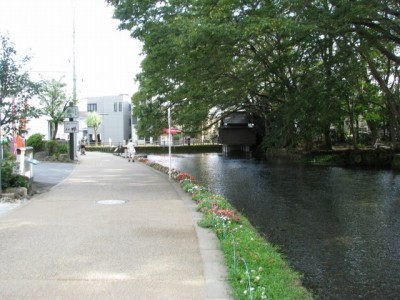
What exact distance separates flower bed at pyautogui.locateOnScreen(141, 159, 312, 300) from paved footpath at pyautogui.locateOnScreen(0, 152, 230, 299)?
0.58 feet

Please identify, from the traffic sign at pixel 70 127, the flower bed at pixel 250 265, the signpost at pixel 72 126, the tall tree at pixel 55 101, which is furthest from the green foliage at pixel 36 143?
the flower bed at pixel 250 265

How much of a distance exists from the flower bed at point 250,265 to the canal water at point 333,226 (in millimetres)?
633

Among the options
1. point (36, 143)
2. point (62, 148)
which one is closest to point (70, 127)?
point (62, 148)

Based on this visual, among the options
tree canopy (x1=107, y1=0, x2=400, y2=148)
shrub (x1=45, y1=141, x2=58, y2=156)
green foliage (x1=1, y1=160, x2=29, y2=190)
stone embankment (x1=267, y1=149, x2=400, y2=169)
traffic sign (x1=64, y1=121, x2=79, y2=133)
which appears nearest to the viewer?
green foliage (x1=1, y1=160, x2=29, y2=190)

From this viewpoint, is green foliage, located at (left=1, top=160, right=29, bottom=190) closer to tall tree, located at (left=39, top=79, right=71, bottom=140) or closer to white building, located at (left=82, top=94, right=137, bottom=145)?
tall tree, located at (left=39, top=79, right=71, bottom=140)

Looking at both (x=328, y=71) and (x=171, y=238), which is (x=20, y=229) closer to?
(x=171, y=238)

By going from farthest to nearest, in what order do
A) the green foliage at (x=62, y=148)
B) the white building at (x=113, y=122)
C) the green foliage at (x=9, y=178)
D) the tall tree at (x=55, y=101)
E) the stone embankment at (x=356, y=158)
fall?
1. the white building at (x=113, y=122)
2. the tall tree at (x=55, y=101)
3. the green foliage at (x=62, y=148)
4. the stone embankment at (x=356, y=158)
5. the green foliage at (x=9, y=178)

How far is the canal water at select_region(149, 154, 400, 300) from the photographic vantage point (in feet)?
20.4

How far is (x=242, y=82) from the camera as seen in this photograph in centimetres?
2220

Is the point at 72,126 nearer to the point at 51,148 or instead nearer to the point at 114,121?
the point at 51,148

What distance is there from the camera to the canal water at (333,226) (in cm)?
621

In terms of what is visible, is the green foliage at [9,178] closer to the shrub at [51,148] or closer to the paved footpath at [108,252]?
the paved footpath at [108,252]

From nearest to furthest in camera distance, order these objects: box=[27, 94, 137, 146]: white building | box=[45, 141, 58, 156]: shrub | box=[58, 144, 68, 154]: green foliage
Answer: box=[45, 141, 58, 156]: shrub
box=[58, 144, 68, 154]: green foliage
box=[27, 94, 137, 146]: white building

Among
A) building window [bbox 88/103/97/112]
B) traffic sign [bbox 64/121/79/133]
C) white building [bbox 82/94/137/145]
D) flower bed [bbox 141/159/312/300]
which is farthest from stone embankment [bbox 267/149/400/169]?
building window [bbox 88/103/97/112]
